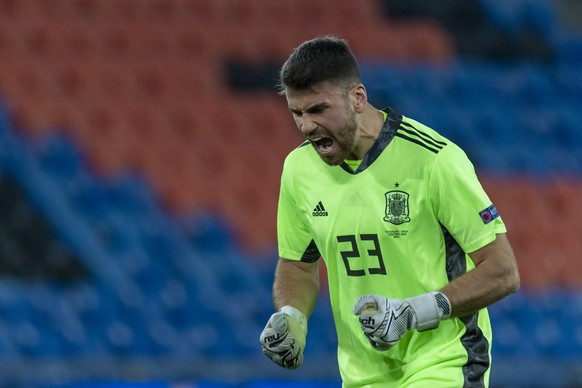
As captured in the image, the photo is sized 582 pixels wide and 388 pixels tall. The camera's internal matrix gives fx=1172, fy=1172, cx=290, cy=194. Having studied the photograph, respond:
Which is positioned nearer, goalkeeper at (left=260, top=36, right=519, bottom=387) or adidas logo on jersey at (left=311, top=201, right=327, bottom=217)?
goalkeeper at (left=260, top=36, right=519, bottom=387)

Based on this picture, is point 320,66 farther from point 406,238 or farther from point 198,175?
point 198,175

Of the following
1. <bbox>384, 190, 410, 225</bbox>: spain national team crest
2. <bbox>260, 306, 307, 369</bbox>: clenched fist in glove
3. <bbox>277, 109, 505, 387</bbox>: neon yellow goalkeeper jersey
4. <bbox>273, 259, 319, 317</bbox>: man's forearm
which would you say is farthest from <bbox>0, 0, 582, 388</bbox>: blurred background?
<bbox>384, 190, 410, 225</bbox>: spain national team crest

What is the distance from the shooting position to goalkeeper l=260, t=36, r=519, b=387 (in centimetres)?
392

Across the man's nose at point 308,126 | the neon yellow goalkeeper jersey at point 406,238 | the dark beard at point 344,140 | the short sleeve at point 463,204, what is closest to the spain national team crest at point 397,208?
the neon yellow goalkeeper jersey at point 406,238

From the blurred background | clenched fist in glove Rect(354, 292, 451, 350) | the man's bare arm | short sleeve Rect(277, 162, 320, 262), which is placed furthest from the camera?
the blurred background

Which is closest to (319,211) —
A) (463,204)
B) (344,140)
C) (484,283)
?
(344,140)

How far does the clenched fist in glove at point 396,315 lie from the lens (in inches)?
147

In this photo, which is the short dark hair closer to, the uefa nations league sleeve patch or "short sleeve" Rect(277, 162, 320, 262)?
"short sleeve" Rect(277, 162, 320, 262)

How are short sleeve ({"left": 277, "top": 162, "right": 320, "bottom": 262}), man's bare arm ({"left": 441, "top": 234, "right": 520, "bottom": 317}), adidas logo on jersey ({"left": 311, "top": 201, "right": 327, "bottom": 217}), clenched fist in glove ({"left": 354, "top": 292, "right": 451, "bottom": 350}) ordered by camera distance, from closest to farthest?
clenched fist in glove ({"left": 354, "top": 292, "right": 451, "bottom": 350}) → man's bare arm ({"left": 441, "top": 234, "right": 520, "bottom": 317}) → adidas logo on jersey ({"left": 311, "top": 201, "right": 327, "bottom": 217}) → short sleeve ({"left": 277, "top": 162, "right": 320, "bottom": 262})

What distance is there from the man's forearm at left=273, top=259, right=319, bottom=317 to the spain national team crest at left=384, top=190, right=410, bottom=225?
0.55 metres

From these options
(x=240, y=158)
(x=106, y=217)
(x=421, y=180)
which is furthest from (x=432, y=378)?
(x=240, y=158)

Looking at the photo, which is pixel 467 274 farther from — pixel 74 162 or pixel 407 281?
pixel 74 162

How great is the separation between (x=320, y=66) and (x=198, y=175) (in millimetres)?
6122

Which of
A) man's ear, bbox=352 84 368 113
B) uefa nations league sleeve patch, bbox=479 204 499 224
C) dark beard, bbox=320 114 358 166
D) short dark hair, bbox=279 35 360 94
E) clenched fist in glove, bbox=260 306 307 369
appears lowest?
clenched fist in glove, bbox=260 306 307 369
